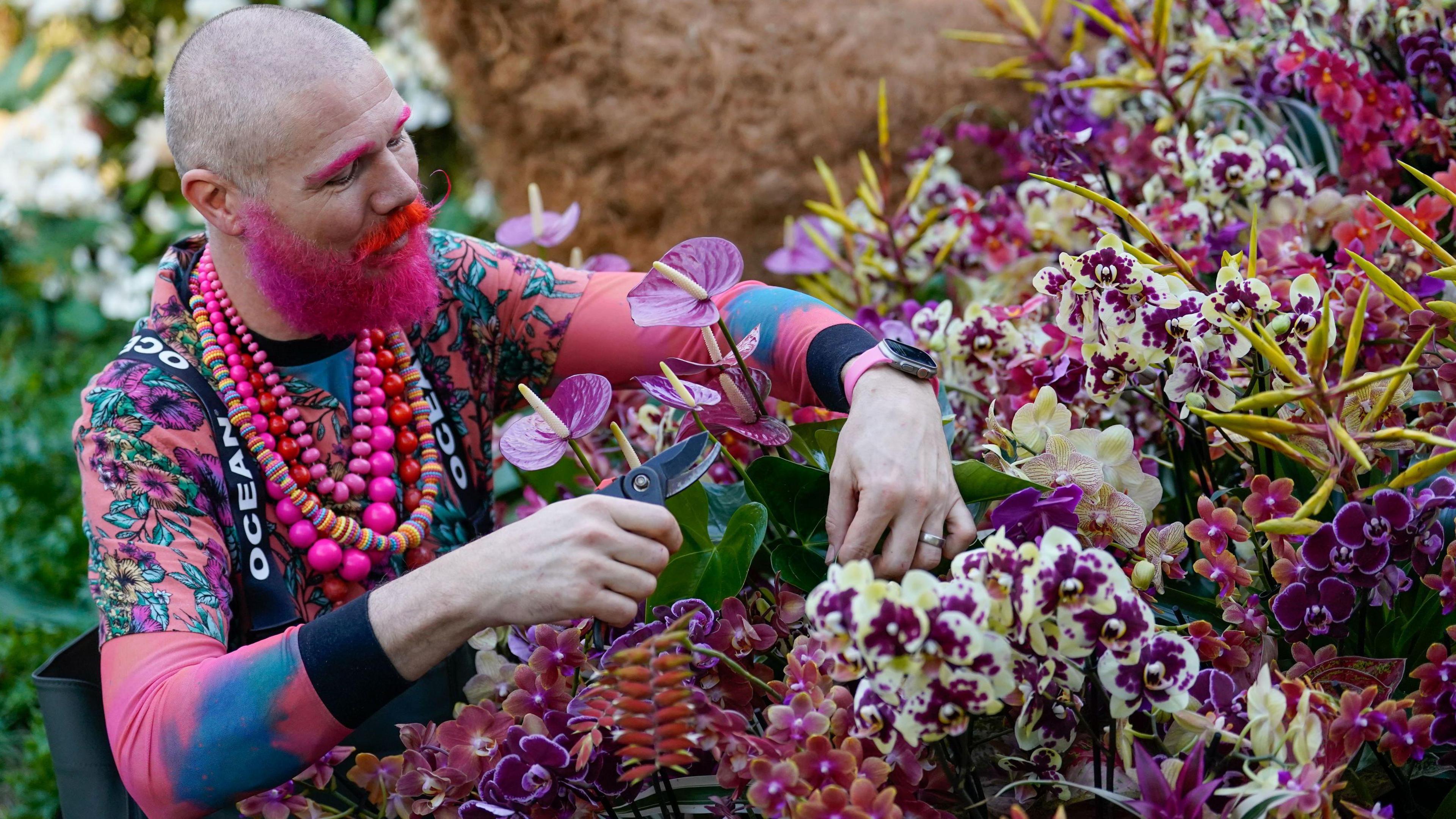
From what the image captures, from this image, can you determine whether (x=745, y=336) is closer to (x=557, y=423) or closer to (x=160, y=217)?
(x=557, y=423)

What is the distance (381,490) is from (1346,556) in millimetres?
835

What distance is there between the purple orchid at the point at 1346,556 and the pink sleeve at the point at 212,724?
0.70 meters

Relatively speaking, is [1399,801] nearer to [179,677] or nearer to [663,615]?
[663,615]

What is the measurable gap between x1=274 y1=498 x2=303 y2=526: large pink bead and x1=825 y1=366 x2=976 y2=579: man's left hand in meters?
0.53

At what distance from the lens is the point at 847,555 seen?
31.9 inches

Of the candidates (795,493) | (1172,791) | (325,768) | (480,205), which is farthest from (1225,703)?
(480,205)

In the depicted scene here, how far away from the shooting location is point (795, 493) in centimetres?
87

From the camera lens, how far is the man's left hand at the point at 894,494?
801 millimetres

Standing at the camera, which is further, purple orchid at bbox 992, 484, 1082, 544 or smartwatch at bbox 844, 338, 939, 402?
smartwatch at bbox 844, 338, 939, 402

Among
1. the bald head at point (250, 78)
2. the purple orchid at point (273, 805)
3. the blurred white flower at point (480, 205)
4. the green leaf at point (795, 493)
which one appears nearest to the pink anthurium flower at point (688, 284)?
the green leaf at point (795, 493)

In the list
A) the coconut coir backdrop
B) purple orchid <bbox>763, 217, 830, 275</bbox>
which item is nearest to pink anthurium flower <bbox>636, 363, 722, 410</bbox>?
purple orchid <bbox>763, 217, 830, 275</bbox>

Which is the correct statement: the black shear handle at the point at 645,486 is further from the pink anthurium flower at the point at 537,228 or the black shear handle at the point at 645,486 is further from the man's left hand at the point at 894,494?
the pink anthurium flower at the point at 537,228

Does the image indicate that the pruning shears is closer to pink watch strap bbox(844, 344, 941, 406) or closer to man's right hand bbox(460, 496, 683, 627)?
man's right hand bbox(460, 496, 683, 627)

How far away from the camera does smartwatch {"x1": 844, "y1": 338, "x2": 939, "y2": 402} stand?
36.4 inches
